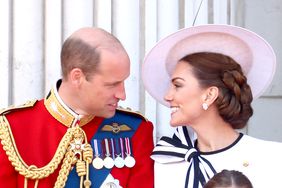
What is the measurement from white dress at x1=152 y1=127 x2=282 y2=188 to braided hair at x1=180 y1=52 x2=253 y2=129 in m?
0.07

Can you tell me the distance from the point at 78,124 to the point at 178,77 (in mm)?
316

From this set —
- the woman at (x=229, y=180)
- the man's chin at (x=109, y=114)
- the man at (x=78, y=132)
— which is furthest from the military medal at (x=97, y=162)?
the woman at (x=229, y=180)

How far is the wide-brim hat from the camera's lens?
6.32ft

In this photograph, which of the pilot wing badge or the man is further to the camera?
the pilot wing badge

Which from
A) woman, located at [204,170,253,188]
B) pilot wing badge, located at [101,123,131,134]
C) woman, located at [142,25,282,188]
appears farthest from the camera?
pilot wing badge, located at [101,123,131,134]

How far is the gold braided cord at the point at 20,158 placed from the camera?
6.00 feet

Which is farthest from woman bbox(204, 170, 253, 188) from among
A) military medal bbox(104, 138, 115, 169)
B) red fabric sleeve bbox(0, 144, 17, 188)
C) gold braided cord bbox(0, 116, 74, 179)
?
red fabric sleeve bbox(0, 144, 17, 188)

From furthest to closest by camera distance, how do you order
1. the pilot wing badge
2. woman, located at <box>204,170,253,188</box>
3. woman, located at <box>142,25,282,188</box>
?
1. the pilot wing badge
2. woman, located at <box>142,25,282,188</box>
3. woman, located at <box>204,170,253,188</box>

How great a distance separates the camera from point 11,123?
189 centimetres

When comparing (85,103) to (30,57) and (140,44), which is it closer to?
(30,57)

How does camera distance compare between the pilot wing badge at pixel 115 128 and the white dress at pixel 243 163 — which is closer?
the white dress at pixel 243 163

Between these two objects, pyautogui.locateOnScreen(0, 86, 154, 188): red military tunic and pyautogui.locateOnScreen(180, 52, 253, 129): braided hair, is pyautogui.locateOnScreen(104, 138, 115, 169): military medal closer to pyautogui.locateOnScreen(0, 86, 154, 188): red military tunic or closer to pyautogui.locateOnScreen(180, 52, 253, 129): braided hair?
pyautogui.locateOnScreen(0, 86, 154, 188): red military tunic

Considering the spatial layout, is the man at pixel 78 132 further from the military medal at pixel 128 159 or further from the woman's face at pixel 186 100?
the woman's face at pixel 186 100

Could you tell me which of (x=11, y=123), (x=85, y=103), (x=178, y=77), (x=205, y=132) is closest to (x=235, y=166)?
(x=205, y=132)
